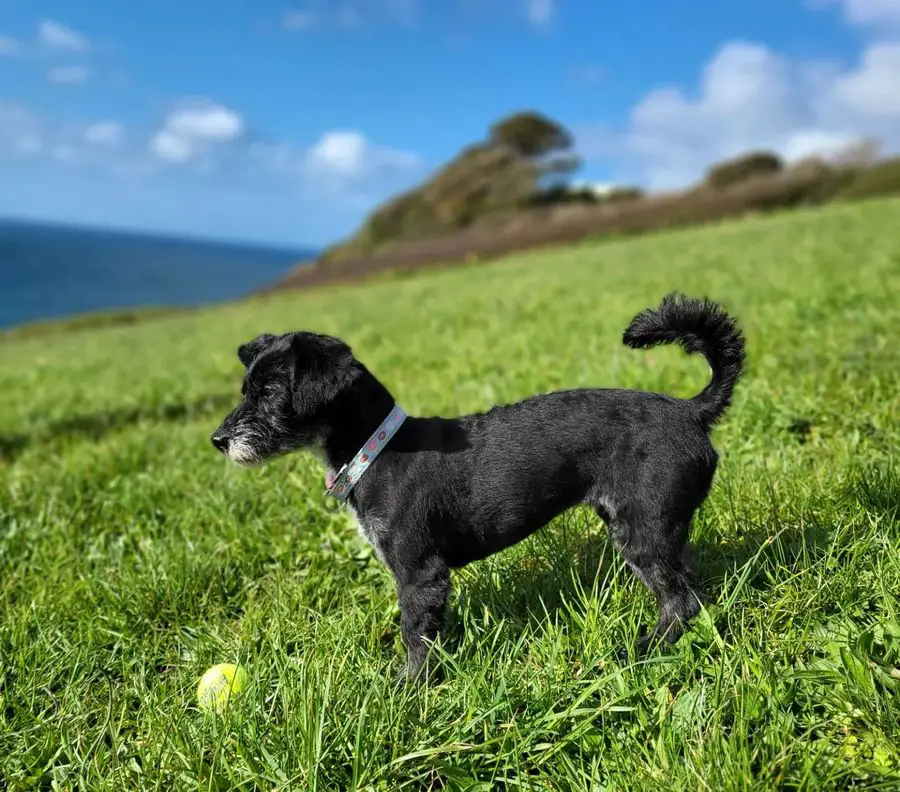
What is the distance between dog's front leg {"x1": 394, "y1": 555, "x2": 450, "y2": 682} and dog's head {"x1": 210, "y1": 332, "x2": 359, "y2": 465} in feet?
2.72

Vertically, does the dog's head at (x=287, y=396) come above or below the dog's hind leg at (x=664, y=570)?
above

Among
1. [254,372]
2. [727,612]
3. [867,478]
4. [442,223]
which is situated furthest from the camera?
[442,223]

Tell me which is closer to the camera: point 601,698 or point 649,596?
point 601,698

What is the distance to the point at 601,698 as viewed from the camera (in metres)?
2.57

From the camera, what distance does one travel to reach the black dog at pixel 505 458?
9.84 ft

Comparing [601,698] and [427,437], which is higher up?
[427,437]

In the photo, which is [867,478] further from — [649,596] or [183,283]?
[183,283]

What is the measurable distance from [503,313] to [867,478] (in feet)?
31.6

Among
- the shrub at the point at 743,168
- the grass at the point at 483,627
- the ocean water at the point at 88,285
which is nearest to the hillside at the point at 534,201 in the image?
the shrub at the point at 743,168

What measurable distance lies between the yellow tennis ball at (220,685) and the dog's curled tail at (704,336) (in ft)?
7.57

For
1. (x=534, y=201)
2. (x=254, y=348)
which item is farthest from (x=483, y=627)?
(x=534, y=201)

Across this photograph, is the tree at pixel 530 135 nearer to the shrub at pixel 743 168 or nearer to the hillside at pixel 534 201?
the hillside at pixel 534 201

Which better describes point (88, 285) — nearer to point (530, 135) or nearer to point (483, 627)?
point (530, 135)

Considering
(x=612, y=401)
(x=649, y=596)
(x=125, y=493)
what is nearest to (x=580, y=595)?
(x=649, y=596)
